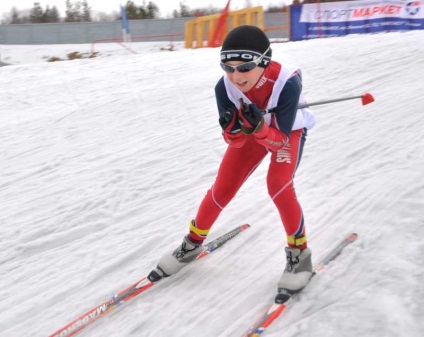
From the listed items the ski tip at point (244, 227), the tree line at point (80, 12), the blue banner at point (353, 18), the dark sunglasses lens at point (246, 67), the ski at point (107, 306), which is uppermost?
the tree line at point (80, 12)

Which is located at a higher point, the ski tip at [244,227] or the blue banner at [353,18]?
the blue banner at [353,18]

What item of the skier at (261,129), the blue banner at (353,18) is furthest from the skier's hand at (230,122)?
the blue banner at (353,18)

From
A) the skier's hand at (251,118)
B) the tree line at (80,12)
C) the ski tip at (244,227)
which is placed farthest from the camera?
the tree line at (80,12)

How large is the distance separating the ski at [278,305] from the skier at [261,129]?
61 millimetres

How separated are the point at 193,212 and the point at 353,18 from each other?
14118 millimetres

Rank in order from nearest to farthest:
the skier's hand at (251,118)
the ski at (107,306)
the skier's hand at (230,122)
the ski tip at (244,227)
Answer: the skier's hand at (251,118) < the skier's hand at (230,122) < the ski at (107,306) < the ski tip at (244,227)

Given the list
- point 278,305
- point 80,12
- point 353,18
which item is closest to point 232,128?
point 278,305

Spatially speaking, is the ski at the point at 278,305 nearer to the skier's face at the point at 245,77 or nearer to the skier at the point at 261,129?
the skier at the point at 261,129

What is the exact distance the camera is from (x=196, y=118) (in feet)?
25.2

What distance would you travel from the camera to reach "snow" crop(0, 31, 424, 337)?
9.01ft

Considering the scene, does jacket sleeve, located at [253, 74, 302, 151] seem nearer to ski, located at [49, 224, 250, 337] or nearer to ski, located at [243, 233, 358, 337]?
ski, located at [243, 233, 358, 337]

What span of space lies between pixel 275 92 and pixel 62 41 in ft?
114

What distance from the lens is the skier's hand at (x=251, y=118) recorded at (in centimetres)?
246

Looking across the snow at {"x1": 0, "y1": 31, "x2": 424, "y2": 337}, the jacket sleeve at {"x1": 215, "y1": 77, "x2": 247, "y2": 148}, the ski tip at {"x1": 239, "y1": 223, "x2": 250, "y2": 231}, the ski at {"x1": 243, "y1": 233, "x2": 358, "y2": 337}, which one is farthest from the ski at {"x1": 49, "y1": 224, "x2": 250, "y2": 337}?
the jacket sleeve at {"x1": 215, "y1": 77, "x2": 247, "y2": 148}
